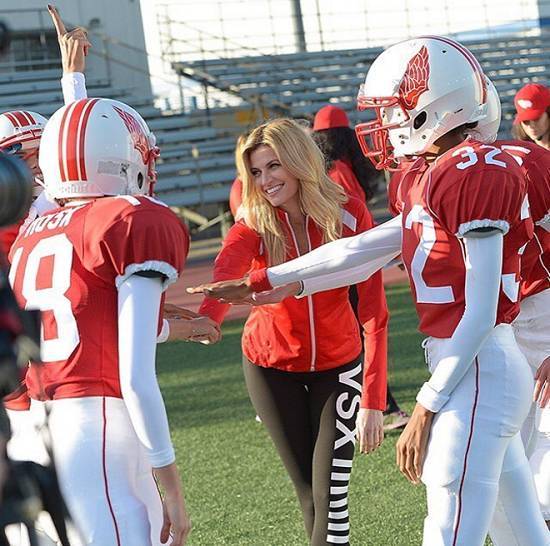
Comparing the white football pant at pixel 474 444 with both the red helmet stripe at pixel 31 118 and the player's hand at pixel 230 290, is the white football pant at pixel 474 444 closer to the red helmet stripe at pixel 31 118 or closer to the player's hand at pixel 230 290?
the player's hand at pixel 230 290

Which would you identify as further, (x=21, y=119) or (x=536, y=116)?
(x=536, y=116)

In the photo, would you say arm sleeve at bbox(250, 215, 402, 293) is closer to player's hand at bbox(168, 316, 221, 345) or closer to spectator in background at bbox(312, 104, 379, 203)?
player's hand at bbox(168, 316, 221, 345)

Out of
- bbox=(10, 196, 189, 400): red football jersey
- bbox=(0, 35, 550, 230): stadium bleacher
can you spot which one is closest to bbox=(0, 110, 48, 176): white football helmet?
bbox=(10, 196, 189, 400): red football jersey

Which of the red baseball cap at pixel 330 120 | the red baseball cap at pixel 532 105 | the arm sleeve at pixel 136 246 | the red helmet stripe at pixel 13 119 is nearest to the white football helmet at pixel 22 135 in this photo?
the red helmet stripe at pixel 13 119

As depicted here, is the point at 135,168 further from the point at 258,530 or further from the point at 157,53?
the point at 157,53

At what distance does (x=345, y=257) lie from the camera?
3.10m

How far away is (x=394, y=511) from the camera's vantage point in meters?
4.71

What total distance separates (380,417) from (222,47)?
1753 centimetres

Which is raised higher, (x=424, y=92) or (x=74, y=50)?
(x=74, y=50)

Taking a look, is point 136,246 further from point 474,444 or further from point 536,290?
point 536,290

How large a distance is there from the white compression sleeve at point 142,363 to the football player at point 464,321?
63cm

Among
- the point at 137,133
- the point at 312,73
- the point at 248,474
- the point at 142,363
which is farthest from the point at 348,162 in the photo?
the point at 312,73

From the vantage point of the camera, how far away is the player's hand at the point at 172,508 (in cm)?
237

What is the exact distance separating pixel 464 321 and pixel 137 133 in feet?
2.93
